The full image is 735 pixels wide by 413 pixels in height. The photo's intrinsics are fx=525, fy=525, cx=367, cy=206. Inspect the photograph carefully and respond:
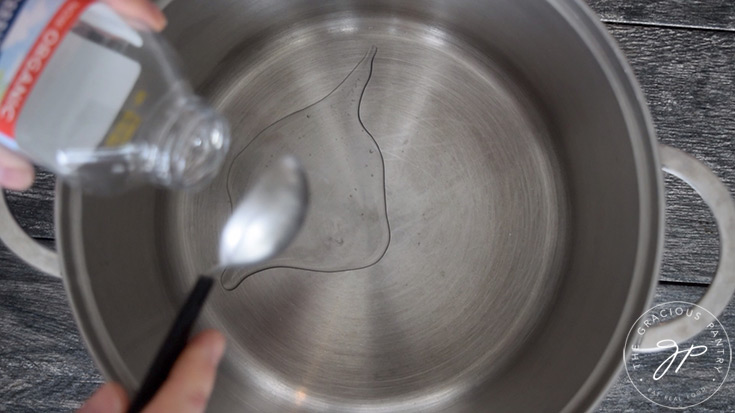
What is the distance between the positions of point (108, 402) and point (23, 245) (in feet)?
0.61

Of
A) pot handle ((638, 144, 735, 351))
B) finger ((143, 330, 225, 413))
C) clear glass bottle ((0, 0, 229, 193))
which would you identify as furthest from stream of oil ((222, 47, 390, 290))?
pot handle ((638, 144, 735, 351))

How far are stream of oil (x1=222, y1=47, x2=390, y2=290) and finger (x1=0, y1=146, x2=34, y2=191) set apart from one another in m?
0.23

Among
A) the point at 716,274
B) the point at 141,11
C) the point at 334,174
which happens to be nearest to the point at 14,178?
the point at 141,11

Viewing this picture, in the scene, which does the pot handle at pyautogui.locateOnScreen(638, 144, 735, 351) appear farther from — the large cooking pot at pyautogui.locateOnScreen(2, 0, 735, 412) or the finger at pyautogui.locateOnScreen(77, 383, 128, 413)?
the finger at pyautogui.locateOnScreen(77, 383, 128, 413)

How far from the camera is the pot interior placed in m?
0.68

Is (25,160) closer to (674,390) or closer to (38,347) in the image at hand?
(38,347)

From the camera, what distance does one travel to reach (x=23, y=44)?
396 mm

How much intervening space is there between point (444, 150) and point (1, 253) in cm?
58

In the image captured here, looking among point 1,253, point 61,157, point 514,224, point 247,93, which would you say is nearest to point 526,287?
point 514,224

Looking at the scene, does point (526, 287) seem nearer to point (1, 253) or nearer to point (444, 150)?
point (444, 150)

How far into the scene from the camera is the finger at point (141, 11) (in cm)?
48

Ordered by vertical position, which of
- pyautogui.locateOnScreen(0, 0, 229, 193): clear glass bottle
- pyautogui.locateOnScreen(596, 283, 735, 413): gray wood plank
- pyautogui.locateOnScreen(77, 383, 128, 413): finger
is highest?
pyautogui.locateOnScreen(0, 0, 229, 193): clear glass bottle

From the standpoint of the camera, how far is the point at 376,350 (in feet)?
2.29

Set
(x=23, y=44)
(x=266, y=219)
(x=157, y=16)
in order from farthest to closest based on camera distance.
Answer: (x=266, y=219)
(x=157, y=16)
(x=23, y=44)
